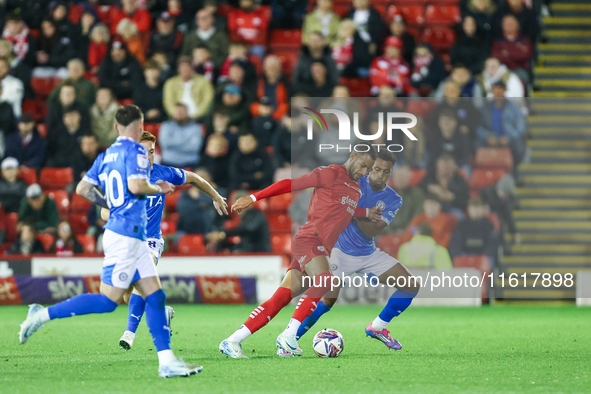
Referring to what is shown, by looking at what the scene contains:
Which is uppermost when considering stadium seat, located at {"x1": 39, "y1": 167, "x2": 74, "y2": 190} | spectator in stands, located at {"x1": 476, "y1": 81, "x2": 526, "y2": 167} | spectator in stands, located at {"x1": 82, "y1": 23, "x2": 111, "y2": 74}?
spectator in stands, located at {"x1": 82, "y1": 23, "x2": 111, "y2": 74}

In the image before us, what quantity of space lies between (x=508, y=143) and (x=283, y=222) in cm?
382

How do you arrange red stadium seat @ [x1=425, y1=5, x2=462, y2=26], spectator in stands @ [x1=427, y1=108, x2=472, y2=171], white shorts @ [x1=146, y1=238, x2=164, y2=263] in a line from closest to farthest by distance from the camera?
white shorts @ [x1=146, y1=238, x2=164, y2=263], spectator in stands @ [x1=427, y1=108, x2=472, y2=171], red stadium seat @ [x1=425, y1=5, x2=462, y2=26]

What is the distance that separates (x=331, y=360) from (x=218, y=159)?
6.94 metres

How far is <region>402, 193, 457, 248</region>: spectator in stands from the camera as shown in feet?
36.7

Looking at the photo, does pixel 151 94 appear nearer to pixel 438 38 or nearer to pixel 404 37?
pixel 404 37

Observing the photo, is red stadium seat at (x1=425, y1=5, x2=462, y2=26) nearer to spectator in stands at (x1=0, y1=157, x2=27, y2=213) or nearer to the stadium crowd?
the stadium crowd

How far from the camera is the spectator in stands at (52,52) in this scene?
599 inches

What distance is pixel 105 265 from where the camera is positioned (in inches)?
225

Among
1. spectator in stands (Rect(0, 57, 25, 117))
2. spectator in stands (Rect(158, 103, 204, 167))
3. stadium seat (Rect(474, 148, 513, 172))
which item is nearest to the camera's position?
stadium seat (Rect(474, 148, 513, 172))

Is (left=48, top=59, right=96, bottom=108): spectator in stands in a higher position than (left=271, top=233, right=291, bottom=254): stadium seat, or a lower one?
higher

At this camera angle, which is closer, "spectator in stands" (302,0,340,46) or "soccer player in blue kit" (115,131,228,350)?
"soccer player in blue kit" (115,131,228,350)

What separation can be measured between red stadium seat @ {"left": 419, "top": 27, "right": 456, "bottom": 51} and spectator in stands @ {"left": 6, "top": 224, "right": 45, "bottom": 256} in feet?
25.4

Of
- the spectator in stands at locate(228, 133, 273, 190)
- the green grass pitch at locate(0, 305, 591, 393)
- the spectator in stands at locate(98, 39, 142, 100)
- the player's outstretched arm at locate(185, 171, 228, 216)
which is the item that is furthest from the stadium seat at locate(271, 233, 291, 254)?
the player's outstretched arm at locate(185, 171, 228, 216)

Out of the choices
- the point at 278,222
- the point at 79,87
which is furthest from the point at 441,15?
the point at 79,87
